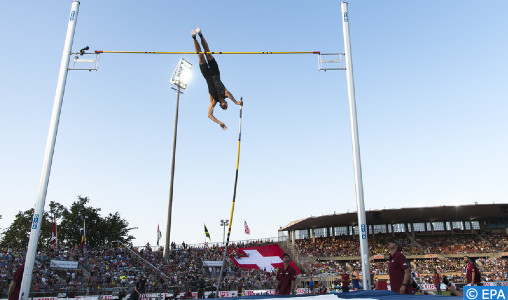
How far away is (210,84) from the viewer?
830 cm

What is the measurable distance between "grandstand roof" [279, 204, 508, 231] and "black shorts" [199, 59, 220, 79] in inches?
1318

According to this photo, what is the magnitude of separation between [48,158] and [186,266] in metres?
18.1

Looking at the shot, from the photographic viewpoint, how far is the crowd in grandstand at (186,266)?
59.0 feet

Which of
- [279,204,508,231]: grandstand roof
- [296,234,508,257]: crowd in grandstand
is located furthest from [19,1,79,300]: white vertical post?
[279,204,508,231]: grandstand roof

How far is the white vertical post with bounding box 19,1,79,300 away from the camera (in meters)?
7.59

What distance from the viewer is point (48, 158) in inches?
334

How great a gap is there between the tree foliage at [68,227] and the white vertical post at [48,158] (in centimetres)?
3790

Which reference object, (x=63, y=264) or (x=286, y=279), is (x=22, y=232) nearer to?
(x=63, y=264)

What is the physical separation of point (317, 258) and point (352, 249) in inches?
159

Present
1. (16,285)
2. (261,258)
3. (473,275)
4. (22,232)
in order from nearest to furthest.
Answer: (16,285) → (473,275) → (261,258) → (22,232)

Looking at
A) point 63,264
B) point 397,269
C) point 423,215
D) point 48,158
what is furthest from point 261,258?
point 397,269

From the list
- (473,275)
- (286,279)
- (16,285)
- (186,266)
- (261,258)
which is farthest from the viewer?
(261,258)

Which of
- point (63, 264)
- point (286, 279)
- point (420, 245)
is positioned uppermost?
point (420, 245)

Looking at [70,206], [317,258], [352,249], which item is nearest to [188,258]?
[317,258]
